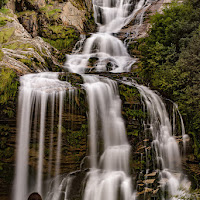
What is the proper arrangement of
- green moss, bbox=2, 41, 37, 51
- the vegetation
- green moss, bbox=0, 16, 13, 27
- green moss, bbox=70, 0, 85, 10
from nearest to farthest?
the vegetation < green moss, bbox=2, 41, 37, 51 < green moss, bbox=0, 16, 13, 27 < green moss, bbox=70, 0, 85, 10

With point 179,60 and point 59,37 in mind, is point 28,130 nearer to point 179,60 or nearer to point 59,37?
point 179,60

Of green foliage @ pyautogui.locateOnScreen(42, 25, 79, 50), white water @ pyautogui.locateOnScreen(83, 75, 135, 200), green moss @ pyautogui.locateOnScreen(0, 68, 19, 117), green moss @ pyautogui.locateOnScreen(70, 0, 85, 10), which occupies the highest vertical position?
green moss @ pyautogui.locateOnScreen(70, 0, 85, 10)

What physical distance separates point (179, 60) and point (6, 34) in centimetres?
1012

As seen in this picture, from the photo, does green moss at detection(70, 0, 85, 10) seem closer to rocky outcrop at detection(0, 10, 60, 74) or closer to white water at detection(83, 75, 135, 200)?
rocky outcrop at detection(0, 10, 60, 74)

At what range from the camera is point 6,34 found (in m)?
11.7

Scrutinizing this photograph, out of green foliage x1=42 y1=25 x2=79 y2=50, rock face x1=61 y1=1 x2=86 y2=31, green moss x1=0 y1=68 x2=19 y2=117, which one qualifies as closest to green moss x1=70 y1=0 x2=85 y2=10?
rock face x1=61 y1=1 x2=86 y2=31

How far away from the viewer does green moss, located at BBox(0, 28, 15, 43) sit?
1129 centimetres

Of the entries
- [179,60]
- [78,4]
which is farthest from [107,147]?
[78,4]

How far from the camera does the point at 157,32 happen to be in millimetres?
11031

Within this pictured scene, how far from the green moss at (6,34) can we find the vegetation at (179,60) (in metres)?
8.19

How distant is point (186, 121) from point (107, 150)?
3.98 m

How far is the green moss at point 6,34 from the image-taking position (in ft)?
37.0

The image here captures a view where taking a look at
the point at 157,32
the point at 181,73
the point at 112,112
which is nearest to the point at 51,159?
the point at 112,112

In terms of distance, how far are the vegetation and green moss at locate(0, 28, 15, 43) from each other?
26.9 ft
